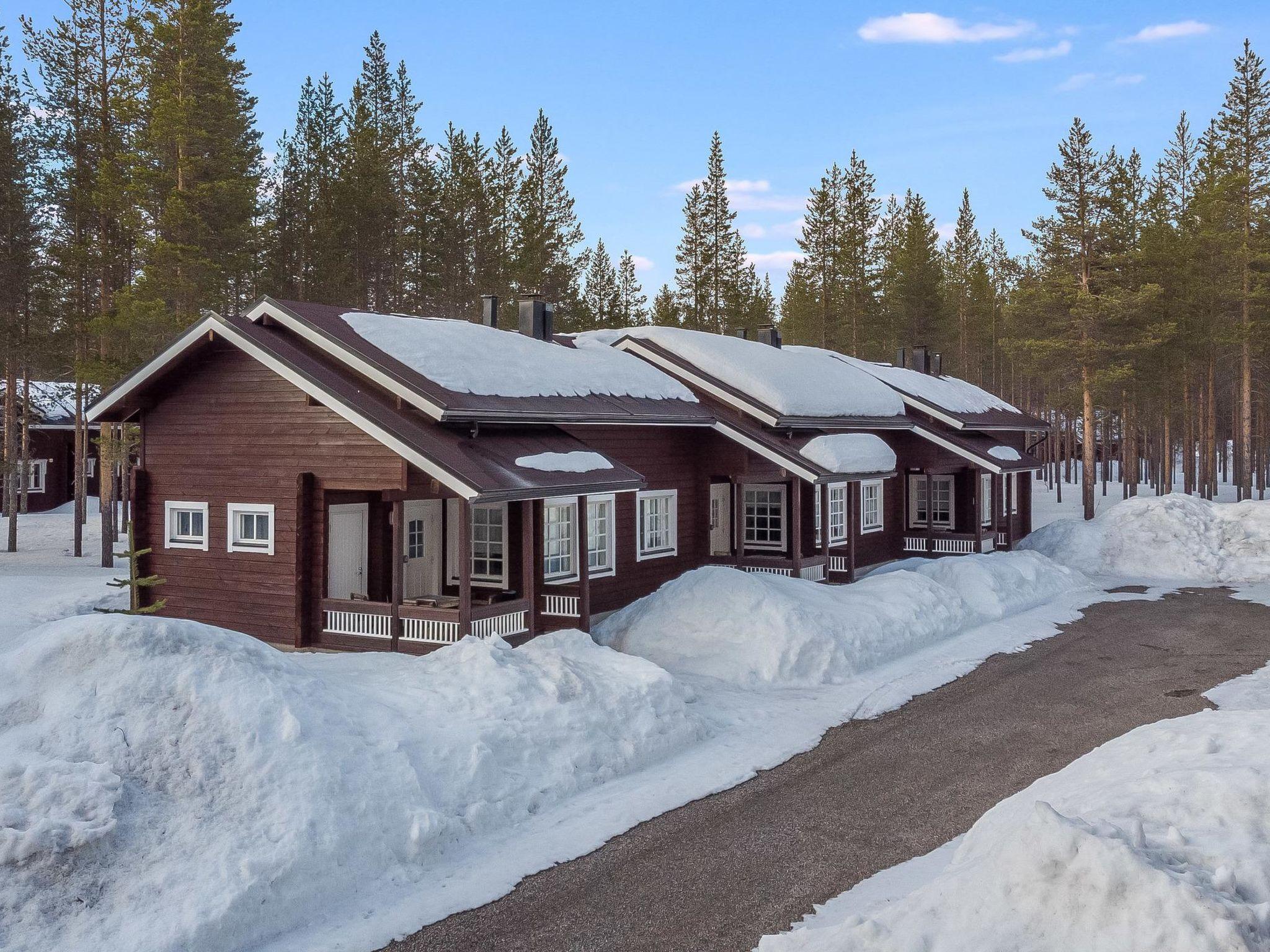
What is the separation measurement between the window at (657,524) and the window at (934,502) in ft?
36.4

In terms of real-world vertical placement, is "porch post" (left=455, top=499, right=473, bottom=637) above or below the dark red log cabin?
below

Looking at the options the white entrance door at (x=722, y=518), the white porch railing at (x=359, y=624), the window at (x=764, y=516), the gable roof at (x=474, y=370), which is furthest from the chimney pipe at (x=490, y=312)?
the white porch railing at (x=359, y=624)

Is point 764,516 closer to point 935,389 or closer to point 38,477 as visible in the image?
point 935,389

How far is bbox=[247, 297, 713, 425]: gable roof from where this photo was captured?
1477 centimetres

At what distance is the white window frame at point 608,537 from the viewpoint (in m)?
17.8

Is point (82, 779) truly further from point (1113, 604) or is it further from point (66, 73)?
point (66, 73)

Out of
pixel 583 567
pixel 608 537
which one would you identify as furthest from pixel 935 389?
pixel 583 567

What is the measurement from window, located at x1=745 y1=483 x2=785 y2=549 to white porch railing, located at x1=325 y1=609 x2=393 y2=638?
10.5m

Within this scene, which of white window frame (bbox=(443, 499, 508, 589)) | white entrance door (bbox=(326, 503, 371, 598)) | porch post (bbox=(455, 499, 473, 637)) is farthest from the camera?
white window frame (bbox=(443, 499, 508, 589))

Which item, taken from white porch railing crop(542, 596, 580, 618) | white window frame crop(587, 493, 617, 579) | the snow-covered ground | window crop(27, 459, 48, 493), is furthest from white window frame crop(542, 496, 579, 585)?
window crop(27, 459, 48, 493)

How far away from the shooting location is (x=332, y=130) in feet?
147

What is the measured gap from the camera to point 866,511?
2536cm

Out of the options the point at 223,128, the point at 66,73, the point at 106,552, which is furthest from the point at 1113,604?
the point at 66,73

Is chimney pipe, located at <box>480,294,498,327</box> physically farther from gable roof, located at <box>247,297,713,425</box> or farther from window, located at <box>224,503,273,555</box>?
window, located at <box>224,503,273,555</box>
